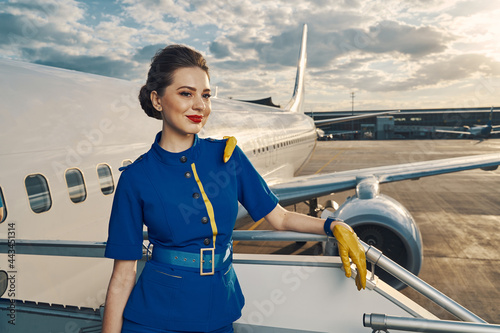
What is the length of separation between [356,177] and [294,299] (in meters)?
5.35

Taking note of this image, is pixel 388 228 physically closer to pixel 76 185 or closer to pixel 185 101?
pixel 76 185

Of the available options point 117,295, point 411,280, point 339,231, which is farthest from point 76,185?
point 411,280

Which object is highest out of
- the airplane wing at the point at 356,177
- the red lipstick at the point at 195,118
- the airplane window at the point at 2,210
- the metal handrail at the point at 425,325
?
the red lipstick at the point at 195,118

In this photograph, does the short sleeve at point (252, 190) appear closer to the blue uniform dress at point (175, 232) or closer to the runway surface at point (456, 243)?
the blue uniform dress at point (175, 232)

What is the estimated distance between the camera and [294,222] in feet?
6.64

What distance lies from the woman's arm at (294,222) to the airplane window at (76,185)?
2.38 metres

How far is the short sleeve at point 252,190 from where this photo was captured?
6.20 feet

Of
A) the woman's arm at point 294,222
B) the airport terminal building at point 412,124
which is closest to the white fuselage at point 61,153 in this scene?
the woman's arm at point 294,222


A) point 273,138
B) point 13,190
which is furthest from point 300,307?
point 273,138

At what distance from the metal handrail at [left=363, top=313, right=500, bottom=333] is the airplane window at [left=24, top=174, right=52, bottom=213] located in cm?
277

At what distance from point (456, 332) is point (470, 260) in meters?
7.15

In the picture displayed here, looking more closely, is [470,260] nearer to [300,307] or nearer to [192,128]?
[300,307]

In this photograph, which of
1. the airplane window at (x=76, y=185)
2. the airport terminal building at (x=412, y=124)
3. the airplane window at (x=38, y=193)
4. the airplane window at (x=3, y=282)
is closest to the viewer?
the airplane window at (x=3, y=282)

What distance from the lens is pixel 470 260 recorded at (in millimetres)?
7828
